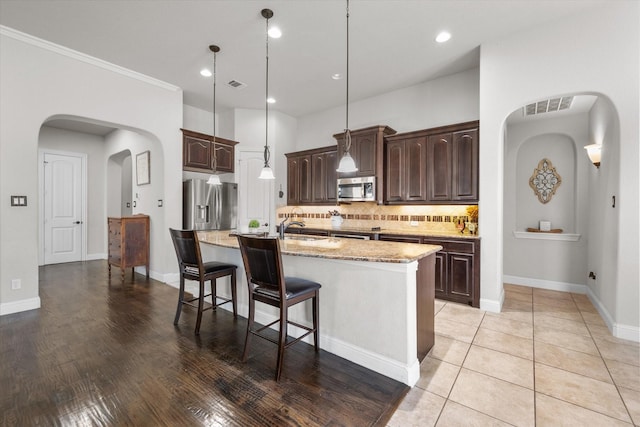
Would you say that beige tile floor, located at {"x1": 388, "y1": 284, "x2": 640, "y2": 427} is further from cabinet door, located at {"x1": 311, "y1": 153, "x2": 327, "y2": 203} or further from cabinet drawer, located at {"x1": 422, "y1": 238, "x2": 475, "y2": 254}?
cabinet door, located at {"x1": 311, "y1": 153, "x2": 327, "y2": 203}

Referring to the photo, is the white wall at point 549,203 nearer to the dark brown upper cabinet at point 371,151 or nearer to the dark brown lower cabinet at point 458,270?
the dark brown lower cabinet at point 458,270

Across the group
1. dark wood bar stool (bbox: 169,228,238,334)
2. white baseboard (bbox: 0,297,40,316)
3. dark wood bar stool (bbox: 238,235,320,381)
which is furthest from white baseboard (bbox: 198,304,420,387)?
white baseboard (bbox: 0,297,40,316)

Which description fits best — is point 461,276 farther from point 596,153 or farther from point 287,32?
point 287,32

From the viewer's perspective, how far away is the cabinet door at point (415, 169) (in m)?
4.25

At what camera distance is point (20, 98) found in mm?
3361

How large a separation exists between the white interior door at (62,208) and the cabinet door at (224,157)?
3734 mm

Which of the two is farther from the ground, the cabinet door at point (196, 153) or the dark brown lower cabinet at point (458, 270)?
the cabinet door at point (196, 153)

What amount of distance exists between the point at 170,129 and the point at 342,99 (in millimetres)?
3061

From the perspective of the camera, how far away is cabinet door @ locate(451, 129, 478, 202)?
12.4ft

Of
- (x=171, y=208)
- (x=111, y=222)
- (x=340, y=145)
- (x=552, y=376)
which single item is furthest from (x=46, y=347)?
(x=340, y=145)

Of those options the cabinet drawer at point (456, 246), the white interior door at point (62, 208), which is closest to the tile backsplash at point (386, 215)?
the cabinet drawer at point (456, 246)

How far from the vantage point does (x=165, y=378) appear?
6.77 ft

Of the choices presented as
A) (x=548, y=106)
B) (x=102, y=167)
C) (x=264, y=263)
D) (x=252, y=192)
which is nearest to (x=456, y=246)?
(x=548, y=106)

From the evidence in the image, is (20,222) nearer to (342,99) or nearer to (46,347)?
(46,347)
